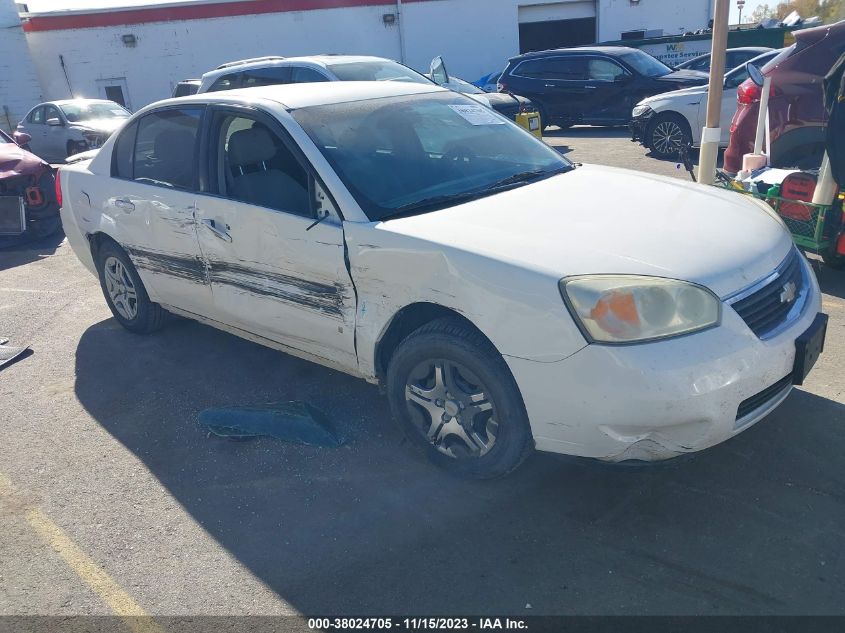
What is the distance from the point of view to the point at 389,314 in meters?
3.34

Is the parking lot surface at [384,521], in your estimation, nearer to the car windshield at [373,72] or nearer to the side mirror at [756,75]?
the side mirror at [756,75]

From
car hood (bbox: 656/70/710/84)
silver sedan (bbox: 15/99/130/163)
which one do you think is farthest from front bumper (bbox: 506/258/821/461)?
silver sedan (bbox: 15/99/130/163)

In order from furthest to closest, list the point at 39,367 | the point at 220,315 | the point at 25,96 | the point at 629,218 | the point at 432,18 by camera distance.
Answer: the point at 432,18, the point at 25,96, the point at 39,367, the point at 220,315, the point at 629,218

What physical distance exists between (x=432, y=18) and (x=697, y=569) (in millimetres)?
27657

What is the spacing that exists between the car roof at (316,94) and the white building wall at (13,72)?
80.8ft

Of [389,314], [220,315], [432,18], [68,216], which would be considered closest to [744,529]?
[389,314]

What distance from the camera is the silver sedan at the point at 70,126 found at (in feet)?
46.8

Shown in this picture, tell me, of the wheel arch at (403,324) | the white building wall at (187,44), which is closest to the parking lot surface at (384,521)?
the wheel arch at (403,324)

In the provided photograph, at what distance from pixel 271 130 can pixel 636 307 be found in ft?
7.08

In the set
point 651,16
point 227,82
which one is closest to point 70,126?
point 227,82

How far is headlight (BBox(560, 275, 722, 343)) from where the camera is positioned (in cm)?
270

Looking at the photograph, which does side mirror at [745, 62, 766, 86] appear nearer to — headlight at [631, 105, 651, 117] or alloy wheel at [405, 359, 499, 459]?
alloy wheel at [405, 359, 499, 459]

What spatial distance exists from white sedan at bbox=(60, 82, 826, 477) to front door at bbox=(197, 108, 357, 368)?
Result: 0.04 ft

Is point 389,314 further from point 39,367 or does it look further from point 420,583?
point 39,367
